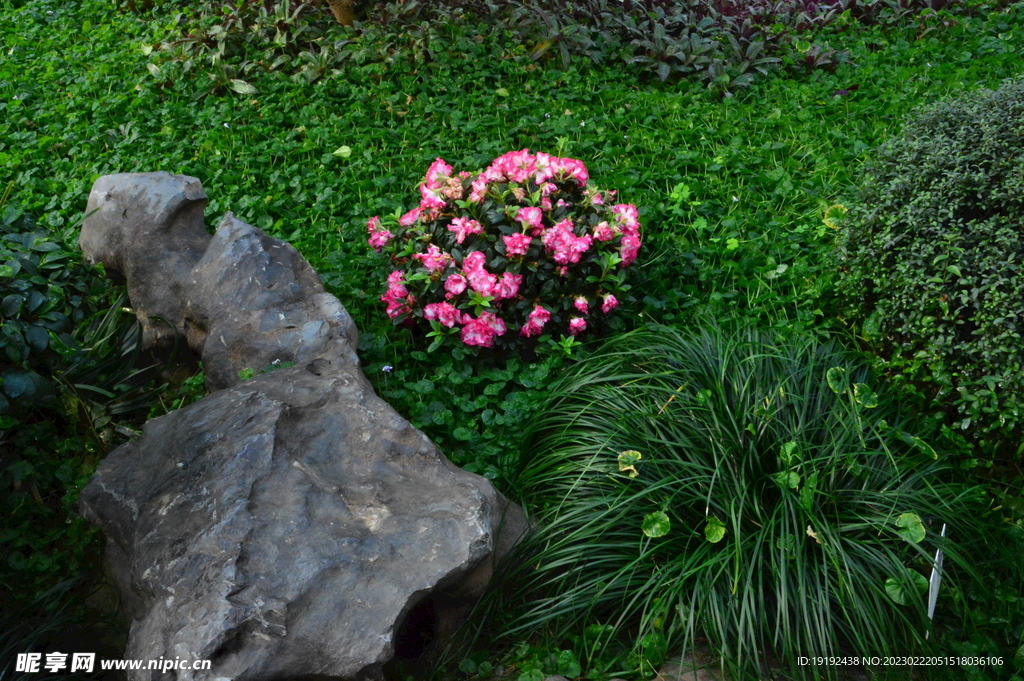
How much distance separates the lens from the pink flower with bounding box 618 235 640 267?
385 centimetres

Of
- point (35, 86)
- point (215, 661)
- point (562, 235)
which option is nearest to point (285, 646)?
point (215, 661)

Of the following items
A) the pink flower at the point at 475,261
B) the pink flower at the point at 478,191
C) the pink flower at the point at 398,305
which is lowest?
the pink flower at the point at 398,305

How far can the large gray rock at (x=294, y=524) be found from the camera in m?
2.30

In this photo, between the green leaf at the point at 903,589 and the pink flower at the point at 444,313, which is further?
the pink flower at the point at 444,313

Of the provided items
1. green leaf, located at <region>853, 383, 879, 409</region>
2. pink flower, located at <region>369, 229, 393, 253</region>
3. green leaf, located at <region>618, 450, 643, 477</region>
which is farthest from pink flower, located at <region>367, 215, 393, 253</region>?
green leaf, located at <region>853, 383, 879, 409</region>

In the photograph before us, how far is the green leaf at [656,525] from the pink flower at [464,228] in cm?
161

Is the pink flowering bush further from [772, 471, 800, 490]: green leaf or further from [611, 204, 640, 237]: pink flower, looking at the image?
[772, 471, 800, 490]: green leaf

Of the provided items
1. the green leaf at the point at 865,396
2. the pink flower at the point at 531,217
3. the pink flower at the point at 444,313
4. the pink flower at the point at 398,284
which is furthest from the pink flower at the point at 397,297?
the green leaf at the point at 865,396

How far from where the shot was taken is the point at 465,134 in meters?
5.63

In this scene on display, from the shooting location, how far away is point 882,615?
2.56 metres

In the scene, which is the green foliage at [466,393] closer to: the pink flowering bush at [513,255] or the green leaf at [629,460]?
the pink flowering bush at [513,255]

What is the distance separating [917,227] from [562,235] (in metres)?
1.47

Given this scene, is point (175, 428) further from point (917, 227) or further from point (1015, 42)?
point (1015, 42)

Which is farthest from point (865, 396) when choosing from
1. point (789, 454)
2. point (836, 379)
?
point (789, 454)
